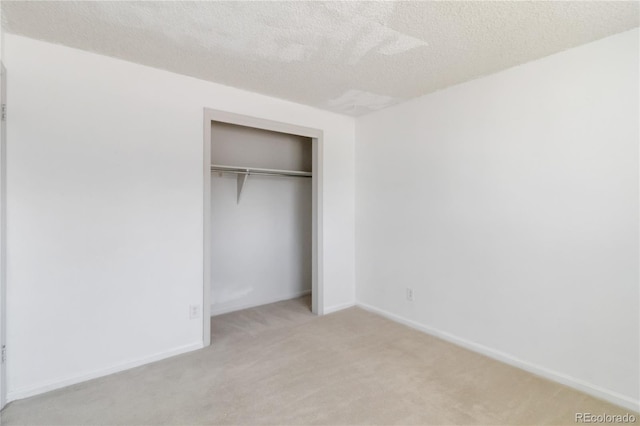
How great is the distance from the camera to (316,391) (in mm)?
2193

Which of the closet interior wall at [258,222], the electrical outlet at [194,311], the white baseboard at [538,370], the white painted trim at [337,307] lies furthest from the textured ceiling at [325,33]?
the white painted trim at [337,307]

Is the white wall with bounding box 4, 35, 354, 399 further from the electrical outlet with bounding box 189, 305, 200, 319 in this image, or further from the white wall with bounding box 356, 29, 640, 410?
the white wall with bounding box 356, 29, 640, 410

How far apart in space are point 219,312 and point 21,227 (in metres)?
2.07

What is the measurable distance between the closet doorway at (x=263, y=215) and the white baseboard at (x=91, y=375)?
96 centimetres

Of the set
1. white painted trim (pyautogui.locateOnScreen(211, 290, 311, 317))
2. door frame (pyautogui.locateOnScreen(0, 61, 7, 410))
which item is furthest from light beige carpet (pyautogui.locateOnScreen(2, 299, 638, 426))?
white painted trim (pyautogui.locateOnScreen(211, 290, 311, 317))

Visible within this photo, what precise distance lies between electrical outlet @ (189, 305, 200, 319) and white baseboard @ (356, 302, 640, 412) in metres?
2.03

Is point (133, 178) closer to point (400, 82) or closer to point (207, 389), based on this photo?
point (207, 389)

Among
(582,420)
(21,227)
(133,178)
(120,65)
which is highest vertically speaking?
(120,65)

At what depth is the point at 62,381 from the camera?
2248mm

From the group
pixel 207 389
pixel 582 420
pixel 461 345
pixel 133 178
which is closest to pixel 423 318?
pixel 461 345

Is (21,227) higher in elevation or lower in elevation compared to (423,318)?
higher

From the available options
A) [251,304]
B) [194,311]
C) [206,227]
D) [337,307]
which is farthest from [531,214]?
[251,304]

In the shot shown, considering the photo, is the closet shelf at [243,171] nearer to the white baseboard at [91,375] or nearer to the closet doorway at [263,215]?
the closet doorway at [263,215]

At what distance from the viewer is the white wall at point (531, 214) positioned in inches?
81.4
